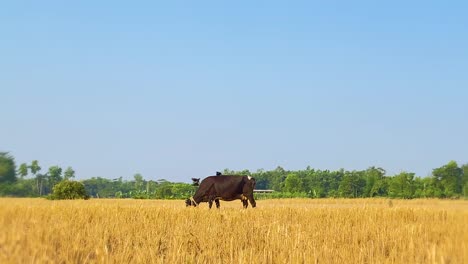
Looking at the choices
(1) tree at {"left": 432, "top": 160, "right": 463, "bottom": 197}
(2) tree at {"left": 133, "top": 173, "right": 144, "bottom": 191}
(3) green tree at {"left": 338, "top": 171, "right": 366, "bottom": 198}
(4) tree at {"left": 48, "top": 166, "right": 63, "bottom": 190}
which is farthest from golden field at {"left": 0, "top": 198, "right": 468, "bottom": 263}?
(2) tree at {"left": 133, "top": 173, "right": 144, "bottom": 191}

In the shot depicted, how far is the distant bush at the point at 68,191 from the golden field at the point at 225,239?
29.2 metres

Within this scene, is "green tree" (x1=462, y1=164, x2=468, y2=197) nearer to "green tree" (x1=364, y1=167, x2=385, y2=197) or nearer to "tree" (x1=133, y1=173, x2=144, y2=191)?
"green tree" (x1=364, y1=167, x2=385, y2=197)

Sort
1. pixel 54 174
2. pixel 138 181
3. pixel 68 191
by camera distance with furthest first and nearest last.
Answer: pixel 138 181, pixel 54 174, pixel 68 191

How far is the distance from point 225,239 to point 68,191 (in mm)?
36131

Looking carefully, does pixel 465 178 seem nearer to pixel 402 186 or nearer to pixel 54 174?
pixel 402 186

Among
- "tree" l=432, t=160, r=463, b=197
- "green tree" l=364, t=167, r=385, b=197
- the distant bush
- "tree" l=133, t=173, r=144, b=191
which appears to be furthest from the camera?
"tree" l=133, t=173, r=144, b=191

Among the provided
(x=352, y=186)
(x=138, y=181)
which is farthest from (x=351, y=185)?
(x=138, y=181)

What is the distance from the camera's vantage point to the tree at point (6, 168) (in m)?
69.5

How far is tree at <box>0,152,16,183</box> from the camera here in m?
69.5

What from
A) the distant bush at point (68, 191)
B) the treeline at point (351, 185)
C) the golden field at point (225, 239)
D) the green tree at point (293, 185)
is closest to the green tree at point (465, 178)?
the treeline at point (351, 185)

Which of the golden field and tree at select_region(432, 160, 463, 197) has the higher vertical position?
tree at select_region(432, 160, 463, 197)

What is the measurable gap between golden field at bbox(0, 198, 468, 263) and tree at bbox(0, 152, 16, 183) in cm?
6093

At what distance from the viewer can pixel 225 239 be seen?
815 cm

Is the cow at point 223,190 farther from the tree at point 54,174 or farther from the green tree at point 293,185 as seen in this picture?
the tree at point 54,174
